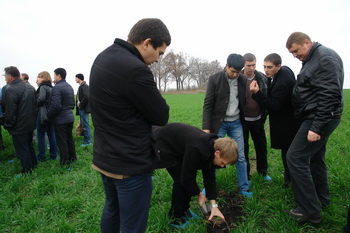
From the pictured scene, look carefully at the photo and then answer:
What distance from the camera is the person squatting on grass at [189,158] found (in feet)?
7.66

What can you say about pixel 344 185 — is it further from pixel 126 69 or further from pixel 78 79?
pixel 78 79

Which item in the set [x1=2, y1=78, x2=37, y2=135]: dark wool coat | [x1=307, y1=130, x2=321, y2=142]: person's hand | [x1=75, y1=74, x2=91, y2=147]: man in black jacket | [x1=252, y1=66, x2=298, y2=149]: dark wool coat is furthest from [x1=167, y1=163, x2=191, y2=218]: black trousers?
[x1=75, y1=74, x2=91, y2=147]: man in black jacket

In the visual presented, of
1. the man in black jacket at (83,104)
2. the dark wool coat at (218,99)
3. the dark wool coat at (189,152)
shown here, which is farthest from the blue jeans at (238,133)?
the man in black jacket at (83,104)

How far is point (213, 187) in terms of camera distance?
8.45 ft

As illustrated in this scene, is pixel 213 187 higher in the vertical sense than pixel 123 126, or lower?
lower

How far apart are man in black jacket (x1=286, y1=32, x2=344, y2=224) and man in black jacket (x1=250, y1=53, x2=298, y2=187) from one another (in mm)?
358

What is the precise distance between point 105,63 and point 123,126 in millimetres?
424

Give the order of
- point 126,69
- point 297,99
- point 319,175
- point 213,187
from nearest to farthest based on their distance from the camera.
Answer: point 126,69 < point 213,187 < point 297,99 < point 319,175

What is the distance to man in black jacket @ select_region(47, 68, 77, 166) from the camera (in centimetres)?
477

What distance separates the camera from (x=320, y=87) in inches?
94.8

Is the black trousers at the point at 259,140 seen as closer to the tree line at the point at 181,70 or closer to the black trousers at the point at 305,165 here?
the black trousers at the point at 305,165

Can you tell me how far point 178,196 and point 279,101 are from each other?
1832 millimetres

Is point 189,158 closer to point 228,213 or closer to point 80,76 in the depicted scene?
point 228,213

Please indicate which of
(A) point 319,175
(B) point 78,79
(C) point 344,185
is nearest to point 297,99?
(A) point 319,175
